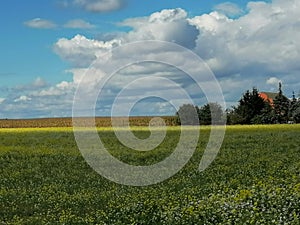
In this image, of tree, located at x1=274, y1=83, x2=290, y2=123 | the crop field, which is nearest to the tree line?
tree, located at x1=274, y1=83, x2=290, y2=123

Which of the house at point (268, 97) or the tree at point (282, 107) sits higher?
the house at point (268, 97)

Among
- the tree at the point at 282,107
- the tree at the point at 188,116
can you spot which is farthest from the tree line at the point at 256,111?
the tree at the point at 188,116

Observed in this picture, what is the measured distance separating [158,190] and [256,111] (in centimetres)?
9227

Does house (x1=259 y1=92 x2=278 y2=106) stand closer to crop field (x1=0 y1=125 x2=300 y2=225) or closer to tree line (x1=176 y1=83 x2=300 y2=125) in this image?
tree line (x1=176 y1=83 x2=300 y2=125)

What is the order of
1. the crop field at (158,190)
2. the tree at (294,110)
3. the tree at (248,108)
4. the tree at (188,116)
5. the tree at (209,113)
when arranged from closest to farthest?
1. the crop field at (158,190)
2. the tree at (188,116)
3. the tree at (209,113)
4. the tree at (294,110)
5. the tree at (248,108)

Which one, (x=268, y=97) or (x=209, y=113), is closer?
(x=209, y=113)

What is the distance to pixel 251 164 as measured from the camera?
29.5 m

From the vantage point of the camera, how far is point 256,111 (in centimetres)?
11200

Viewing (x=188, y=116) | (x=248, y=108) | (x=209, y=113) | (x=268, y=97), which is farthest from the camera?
(x=268, y=97)

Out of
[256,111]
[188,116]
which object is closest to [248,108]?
[256,111]

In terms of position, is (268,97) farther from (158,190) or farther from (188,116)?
(158,190)

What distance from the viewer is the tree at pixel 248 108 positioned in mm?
111250

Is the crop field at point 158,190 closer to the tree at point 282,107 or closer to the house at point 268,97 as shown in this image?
the tree at point 282,107

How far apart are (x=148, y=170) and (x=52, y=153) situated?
36.2ft
